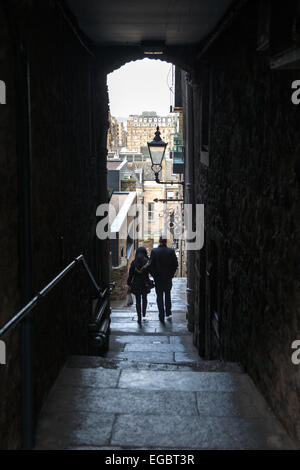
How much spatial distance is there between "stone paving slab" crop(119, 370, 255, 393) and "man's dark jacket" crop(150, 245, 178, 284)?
4.32m

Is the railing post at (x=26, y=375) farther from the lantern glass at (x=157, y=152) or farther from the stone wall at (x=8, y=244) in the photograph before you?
the lantern glass at (x=157, y=152)

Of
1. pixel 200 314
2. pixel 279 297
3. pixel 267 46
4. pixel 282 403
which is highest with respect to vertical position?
pixel 267 46

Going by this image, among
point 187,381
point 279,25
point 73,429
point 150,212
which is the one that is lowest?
point 150,212

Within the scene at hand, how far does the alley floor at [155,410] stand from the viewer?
3508 millimetres

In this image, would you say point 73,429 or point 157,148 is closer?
point 73,429

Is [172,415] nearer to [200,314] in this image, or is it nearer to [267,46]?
[267,46]

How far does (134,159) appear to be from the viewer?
5106 cm

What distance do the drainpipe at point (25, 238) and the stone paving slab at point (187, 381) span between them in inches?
60.5

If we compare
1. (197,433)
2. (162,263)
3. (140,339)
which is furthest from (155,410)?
(162,263)

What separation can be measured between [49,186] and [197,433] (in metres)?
2.16

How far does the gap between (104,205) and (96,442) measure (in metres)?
6.25

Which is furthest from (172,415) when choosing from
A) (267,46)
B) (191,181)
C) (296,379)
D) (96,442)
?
(191,181)

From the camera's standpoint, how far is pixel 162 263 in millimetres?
9398

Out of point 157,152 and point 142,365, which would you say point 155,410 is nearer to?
point 142,365
